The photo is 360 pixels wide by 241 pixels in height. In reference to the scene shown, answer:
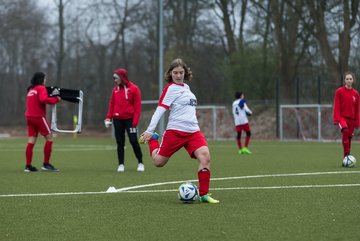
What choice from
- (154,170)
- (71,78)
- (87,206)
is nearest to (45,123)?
(154,170)

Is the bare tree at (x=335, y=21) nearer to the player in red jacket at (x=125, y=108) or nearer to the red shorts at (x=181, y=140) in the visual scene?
the player in red jacket at (x=125, y=108)

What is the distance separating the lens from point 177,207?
817 centimetres

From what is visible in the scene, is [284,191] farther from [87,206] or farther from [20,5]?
[20,5]

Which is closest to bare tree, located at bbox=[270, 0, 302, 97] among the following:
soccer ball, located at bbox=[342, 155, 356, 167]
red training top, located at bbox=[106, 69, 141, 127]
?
soccer ball, located at bbox=[342, 155, 356, 167]

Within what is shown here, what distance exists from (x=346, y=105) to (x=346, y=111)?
124 millimetres

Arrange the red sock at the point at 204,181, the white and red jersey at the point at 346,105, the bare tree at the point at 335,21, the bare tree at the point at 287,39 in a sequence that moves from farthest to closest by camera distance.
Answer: the bare tree at the point at 287,39
the bare tree at the point at 335,21
the white and red jersey at the point at 346,105
the red sock at the point at 204,181

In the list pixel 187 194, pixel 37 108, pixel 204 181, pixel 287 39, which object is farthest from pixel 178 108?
pixel 287 39

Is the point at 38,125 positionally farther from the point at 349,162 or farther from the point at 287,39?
the point at 287,39

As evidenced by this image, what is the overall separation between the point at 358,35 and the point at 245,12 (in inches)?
328

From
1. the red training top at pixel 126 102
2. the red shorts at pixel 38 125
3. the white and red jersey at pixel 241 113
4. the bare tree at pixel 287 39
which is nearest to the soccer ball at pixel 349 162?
the red training top at pixel 126 102

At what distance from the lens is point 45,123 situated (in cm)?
1428

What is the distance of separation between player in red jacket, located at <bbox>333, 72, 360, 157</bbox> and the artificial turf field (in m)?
1.47

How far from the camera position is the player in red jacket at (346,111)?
14.6 m

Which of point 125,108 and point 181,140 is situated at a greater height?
point 125,108
